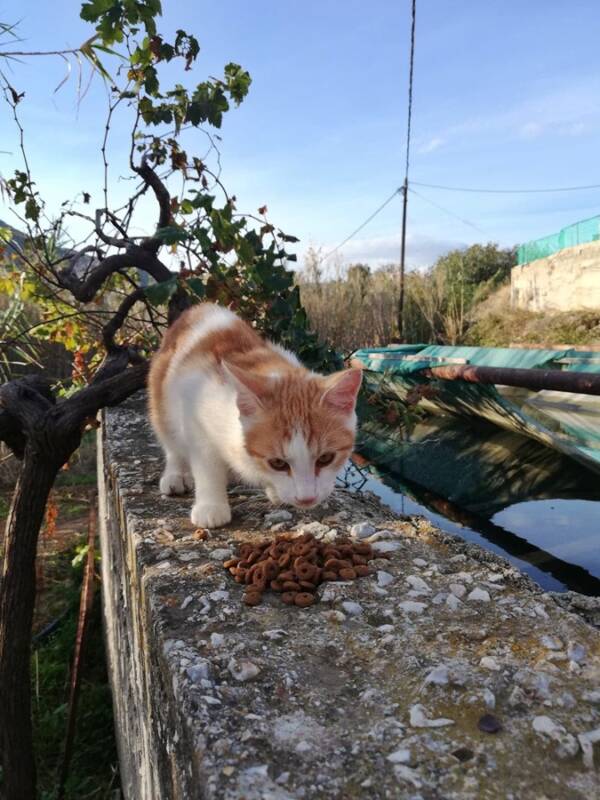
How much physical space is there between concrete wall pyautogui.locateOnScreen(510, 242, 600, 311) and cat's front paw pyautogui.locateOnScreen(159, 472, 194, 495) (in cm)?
1448

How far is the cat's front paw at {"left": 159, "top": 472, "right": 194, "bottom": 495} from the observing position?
193 centimetres

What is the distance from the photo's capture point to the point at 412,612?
3.58 ft

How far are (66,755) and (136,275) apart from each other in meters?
3.25

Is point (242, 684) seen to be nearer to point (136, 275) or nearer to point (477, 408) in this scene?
point (477, 408)

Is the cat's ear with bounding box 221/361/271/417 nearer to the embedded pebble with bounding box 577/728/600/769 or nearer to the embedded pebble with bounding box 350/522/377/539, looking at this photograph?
the embedded pebble with bounding box 350/522/377/539

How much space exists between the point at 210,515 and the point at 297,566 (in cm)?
45

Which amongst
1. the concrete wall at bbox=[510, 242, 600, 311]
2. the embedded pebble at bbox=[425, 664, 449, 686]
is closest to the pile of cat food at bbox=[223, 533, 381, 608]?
the embedded pebble at bbox=[425, 664, 449, 686]

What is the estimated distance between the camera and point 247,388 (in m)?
1.54

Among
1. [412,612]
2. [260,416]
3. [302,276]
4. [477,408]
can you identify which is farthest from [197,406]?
[302,276]

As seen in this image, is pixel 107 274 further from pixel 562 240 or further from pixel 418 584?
pixel 562 240

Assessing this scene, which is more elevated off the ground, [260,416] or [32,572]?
[260,416]

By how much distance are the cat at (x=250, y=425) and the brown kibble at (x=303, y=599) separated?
0.37m

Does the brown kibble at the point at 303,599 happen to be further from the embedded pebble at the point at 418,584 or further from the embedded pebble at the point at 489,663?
the embedded pebble at the point at 489,663

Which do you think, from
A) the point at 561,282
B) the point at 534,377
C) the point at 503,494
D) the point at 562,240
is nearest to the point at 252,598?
the point at 534,377
